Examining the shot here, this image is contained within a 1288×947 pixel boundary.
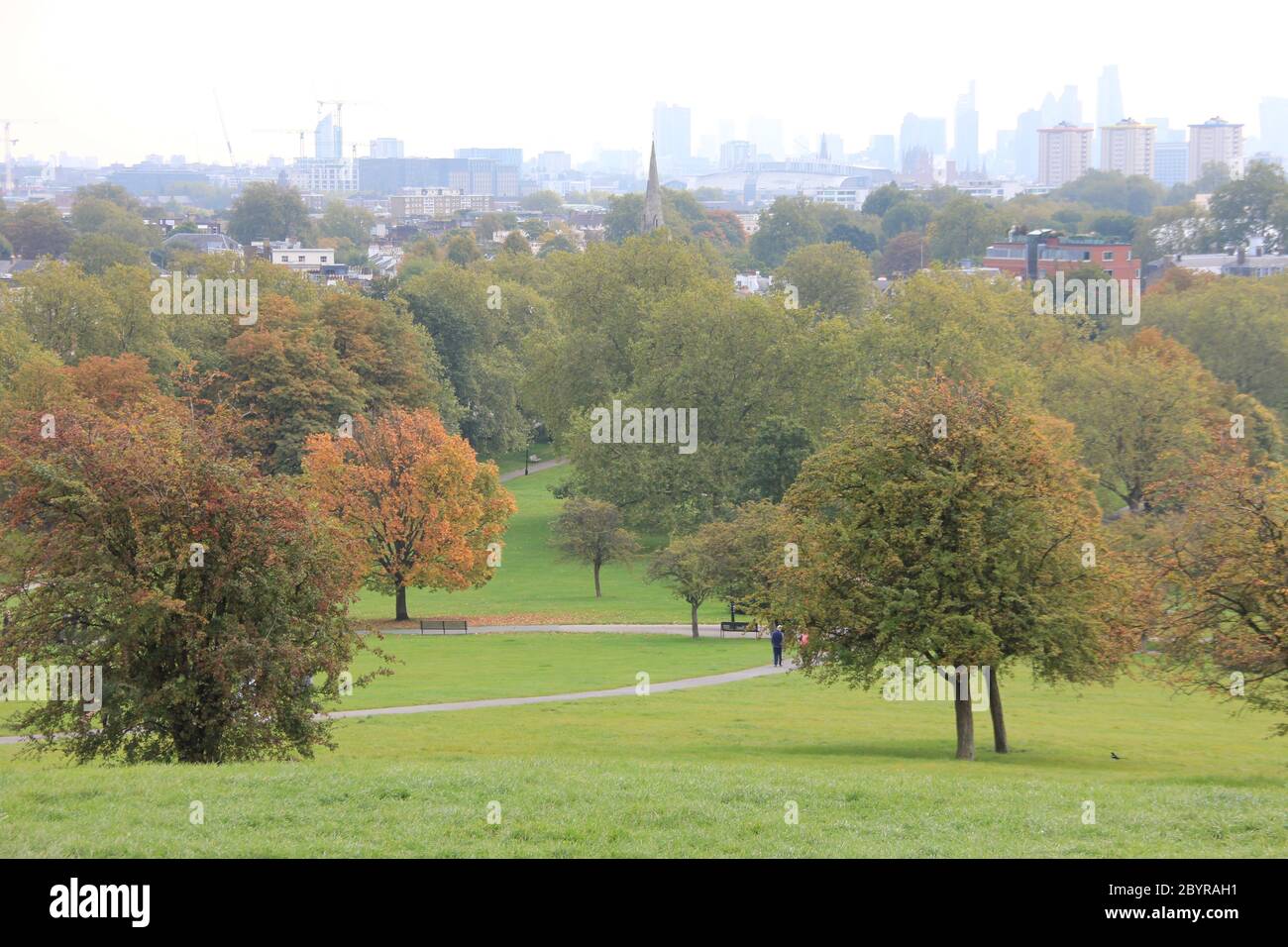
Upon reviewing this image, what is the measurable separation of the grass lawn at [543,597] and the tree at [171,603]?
2670cm

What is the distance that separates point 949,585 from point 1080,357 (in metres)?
50.2

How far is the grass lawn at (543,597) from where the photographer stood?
53969mm

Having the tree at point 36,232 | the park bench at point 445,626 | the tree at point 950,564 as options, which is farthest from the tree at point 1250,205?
the tree at point 950,564

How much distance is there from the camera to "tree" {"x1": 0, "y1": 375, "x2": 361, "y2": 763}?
23000mm

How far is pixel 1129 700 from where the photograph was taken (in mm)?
37844

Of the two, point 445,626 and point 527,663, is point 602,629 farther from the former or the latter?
point 527,663

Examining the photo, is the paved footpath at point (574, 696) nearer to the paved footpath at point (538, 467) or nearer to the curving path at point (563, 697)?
the curving path at point (563, 697)

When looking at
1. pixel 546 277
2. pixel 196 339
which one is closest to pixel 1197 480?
pixel 196 339

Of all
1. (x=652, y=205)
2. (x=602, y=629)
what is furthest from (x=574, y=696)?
(x=652, y=205)

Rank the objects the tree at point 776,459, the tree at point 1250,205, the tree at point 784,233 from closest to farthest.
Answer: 1. the tree at point 776,459
2. the tree at point 1250,205
3. the tree at point 784,233

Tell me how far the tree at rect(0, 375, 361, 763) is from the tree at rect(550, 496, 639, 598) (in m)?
34.1

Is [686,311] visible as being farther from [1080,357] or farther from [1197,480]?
[1197,480]

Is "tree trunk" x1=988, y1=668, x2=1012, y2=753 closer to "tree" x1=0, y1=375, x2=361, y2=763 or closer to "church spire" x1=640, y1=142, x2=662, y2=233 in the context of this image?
"tree" x1=0, y1=375, x2=361, y2=763

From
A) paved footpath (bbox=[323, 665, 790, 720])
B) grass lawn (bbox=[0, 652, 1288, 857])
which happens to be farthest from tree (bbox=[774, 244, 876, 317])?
grass lawn (bbox=[0, 652, 1288, 857])
